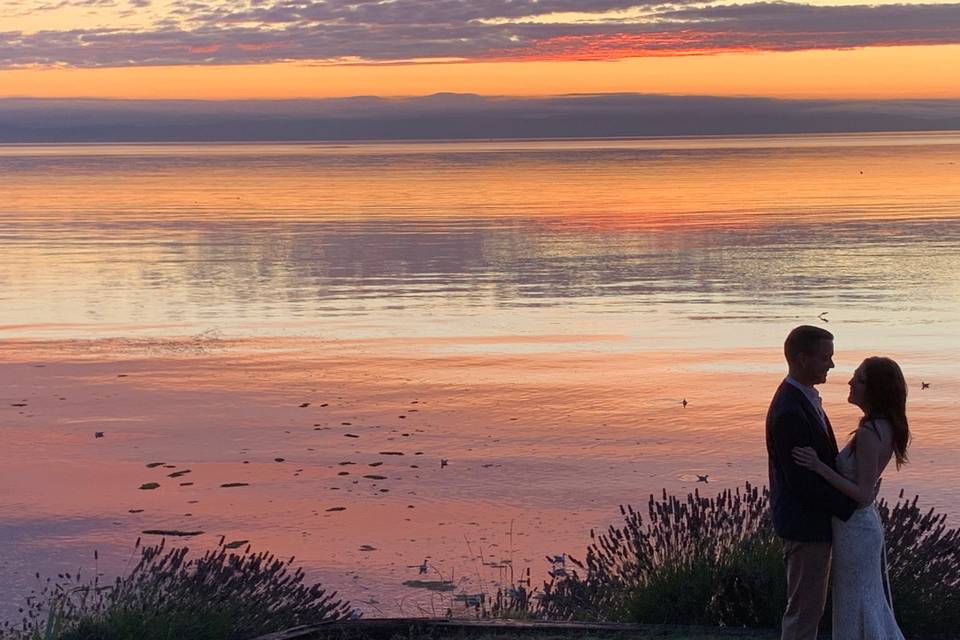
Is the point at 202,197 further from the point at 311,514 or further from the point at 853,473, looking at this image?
the point at 853,473

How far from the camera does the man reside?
21.0ft

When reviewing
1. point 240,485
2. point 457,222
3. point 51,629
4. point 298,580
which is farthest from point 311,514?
point 457,222

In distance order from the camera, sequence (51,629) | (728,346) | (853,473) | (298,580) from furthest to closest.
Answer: (728,346) → (298,580) → (51,629) → (853,473)

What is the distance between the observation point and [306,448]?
13.5 m

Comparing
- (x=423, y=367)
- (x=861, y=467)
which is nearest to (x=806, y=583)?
(x=861, y=467)

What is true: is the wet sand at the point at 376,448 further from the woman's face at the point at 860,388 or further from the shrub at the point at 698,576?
the woman's face at the point at 860,388

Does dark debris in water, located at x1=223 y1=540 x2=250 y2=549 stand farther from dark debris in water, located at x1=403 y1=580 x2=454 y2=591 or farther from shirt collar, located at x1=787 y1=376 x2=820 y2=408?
shirt collar, located at x1=787 y1=376 x2=820 y2=408

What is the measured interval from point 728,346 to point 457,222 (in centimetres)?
2353

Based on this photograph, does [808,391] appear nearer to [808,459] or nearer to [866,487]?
[808,459]

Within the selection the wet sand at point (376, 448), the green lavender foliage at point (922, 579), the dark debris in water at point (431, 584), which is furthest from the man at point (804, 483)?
the dark debris in water at point (431, 584)

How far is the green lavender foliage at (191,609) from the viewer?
756cm

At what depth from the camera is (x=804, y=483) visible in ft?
21.2

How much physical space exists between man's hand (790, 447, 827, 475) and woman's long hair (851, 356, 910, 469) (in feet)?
0.87

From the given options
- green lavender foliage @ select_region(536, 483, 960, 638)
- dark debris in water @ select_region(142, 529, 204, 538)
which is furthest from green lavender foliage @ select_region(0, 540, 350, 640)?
dark debris in water @ select_region(142, 529, 204, 538)
